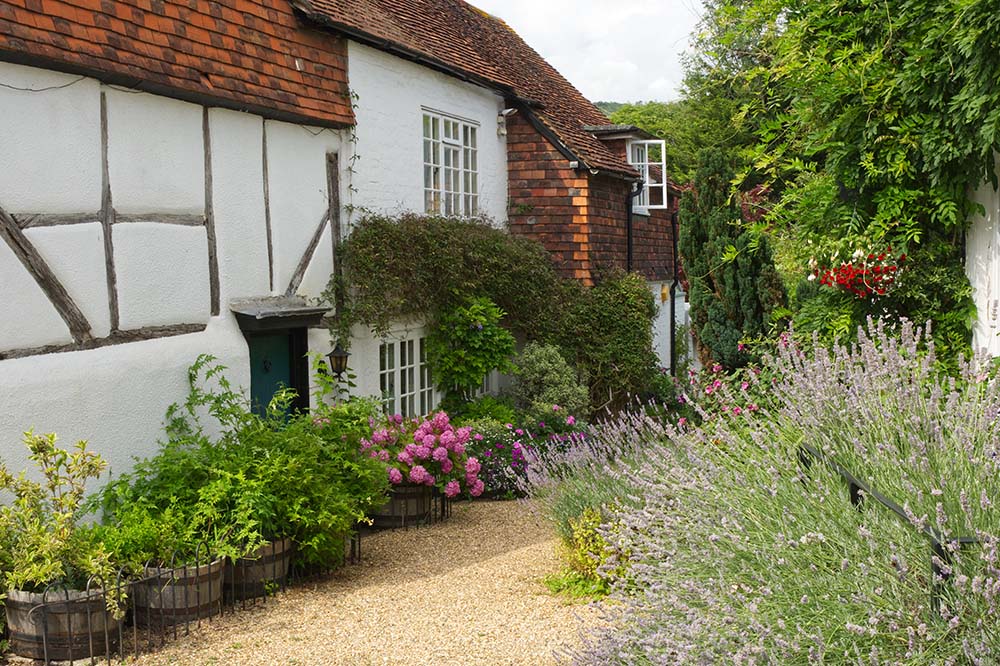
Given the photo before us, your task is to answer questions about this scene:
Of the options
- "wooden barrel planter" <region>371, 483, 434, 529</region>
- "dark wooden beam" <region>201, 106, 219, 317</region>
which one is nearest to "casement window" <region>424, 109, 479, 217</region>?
"dark wooden beam" <region>201, 106, 219, 317</region>

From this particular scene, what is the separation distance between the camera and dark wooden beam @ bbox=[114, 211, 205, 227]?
7238mm

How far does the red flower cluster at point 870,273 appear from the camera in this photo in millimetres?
7277

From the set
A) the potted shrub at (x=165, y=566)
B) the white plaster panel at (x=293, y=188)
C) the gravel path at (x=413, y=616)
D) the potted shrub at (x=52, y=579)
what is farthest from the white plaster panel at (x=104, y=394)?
the gravel path at (x=413, y=616)

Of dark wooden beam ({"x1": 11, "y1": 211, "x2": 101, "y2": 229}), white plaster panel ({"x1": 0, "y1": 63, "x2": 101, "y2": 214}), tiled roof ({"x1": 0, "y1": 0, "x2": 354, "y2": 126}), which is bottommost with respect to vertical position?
dark wooden beam ({"x1": 11, "y1": 211, "x2": 101, "y2": 229})

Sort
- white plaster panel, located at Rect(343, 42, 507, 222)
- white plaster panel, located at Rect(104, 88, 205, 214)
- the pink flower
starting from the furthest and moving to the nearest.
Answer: white plaster panel, located at Rect(343, 42, 507, 222)
the pink flower
white plaster panel, located at Rect(104, 88, 205, 214)

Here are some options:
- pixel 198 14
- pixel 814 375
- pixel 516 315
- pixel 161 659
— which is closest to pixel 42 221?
pixel 198 14

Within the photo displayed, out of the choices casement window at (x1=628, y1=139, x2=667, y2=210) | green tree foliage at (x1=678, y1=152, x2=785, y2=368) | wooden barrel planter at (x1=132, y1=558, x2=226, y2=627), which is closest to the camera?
wooden barrel planter at (x1=132, y1=558, x2=226, y2=627)

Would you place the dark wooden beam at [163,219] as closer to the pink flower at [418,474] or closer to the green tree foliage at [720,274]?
the pink flower at [418,474]

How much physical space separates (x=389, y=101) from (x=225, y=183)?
10.3ft

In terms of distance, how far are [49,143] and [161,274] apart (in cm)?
140

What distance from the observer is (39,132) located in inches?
255

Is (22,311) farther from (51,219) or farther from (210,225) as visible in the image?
(210,225)

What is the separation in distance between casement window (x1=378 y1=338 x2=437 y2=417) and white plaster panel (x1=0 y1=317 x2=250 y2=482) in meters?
3.05

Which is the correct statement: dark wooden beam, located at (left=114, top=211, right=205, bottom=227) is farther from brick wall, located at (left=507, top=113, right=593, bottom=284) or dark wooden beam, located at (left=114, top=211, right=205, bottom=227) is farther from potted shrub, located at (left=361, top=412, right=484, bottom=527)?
brick wall, located at (left=507, top=113, right=593, bottom=284)
